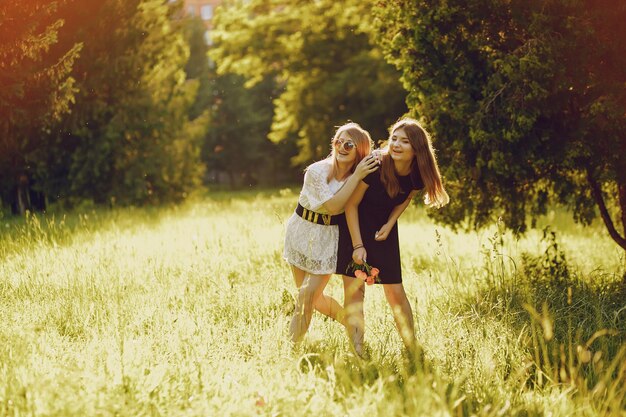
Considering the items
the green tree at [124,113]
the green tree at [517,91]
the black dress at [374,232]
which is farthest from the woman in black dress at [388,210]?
the green tree at [124,113]

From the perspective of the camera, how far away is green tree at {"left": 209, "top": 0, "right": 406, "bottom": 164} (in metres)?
21.5

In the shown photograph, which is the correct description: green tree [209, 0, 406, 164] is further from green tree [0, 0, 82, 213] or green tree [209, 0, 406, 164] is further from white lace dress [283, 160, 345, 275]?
white lace dress [283, 160, 345, 275]

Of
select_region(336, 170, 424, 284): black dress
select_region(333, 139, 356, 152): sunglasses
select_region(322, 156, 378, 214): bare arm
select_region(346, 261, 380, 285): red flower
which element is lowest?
select_region(346, 261, 380, 285): red flower

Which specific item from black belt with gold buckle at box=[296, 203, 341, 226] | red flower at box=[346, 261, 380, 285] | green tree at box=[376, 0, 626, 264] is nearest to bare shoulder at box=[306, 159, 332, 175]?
black belt with gold buckle at box=[296, 203, 341, 226]

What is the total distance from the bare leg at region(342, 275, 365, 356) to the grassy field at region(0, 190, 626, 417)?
0.13 metres

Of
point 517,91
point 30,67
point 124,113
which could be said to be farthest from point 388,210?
point 124,113

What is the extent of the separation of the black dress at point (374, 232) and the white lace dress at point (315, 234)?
3.0 inches

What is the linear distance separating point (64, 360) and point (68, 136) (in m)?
14.4

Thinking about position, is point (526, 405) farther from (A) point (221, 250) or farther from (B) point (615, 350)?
(A) point (221, 250)

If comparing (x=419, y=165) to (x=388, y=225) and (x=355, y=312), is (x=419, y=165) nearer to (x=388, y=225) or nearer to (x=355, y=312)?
(x=388, y=225)

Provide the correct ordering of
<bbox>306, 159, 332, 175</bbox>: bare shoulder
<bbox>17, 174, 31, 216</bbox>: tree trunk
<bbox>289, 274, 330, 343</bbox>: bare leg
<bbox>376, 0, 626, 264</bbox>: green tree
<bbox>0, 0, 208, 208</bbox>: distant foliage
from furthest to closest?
<bbox>17, 174, 31, 216</bbox>: tree trunk → <bbox>0, 0, 208, 208</bbox>: distant foliage → <bbox>376, 0, 626, 264</bbox>: green tree → <bbox>306, 159, 332, 175</bbox>: bare shoulder → <bbox>289, 274, 330, 343</bbox>: bare leg

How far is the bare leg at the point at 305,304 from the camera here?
14.7ft

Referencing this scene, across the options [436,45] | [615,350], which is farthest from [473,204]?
[615,350]

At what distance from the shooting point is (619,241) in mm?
6852
